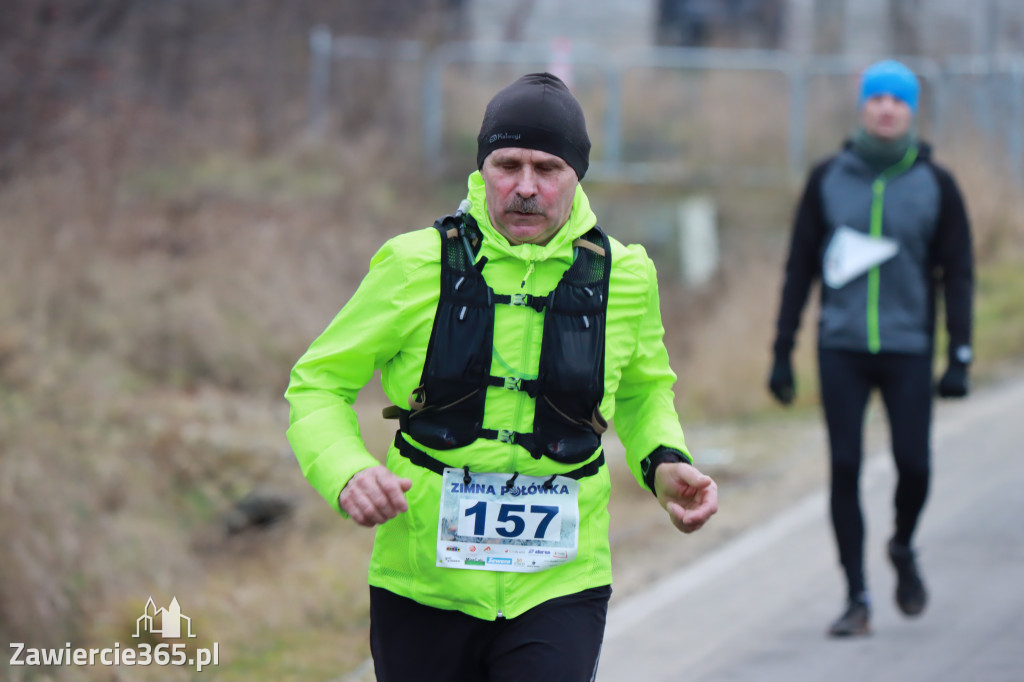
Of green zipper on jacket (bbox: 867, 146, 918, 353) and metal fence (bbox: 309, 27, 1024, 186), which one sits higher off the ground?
metal fence (bbox: 309, 27, 1024, 186)

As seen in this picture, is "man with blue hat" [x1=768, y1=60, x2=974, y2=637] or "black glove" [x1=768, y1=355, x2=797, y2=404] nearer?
"man with blue hat" [x1=768, y1=60, x2=974, y2=637]

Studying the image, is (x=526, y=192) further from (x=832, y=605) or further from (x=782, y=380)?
(x=832, y=605)

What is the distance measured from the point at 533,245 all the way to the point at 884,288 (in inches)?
108

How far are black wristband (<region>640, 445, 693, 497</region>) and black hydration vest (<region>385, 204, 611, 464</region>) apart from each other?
227mm

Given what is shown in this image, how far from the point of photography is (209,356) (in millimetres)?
10523

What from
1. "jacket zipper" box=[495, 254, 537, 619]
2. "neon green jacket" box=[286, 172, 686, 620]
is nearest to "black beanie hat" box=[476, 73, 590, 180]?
"neon green jacket" box=[286, 172, 686, 620]

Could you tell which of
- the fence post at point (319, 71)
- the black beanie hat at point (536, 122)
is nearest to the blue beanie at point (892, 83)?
the black beanie hat at point (536, 122)

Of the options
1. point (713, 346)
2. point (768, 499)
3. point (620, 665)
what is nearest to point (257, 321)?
point (713, 346)

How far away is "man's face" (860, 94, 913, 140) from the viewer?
5336mm

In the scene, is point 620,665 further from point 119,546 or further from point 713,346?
point 713,346

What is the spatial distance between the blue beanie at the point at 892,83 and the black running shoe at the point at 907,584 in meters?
1.83

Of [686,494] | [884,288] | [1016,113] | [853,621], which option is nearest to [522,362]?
[686,494]

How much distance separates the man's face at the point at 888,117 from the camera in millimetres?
5336

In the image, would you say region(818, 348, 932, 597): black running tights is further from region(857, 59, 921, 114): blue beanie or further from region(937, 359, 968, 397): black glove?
region(857, 59, 921, 114): blue beanie
